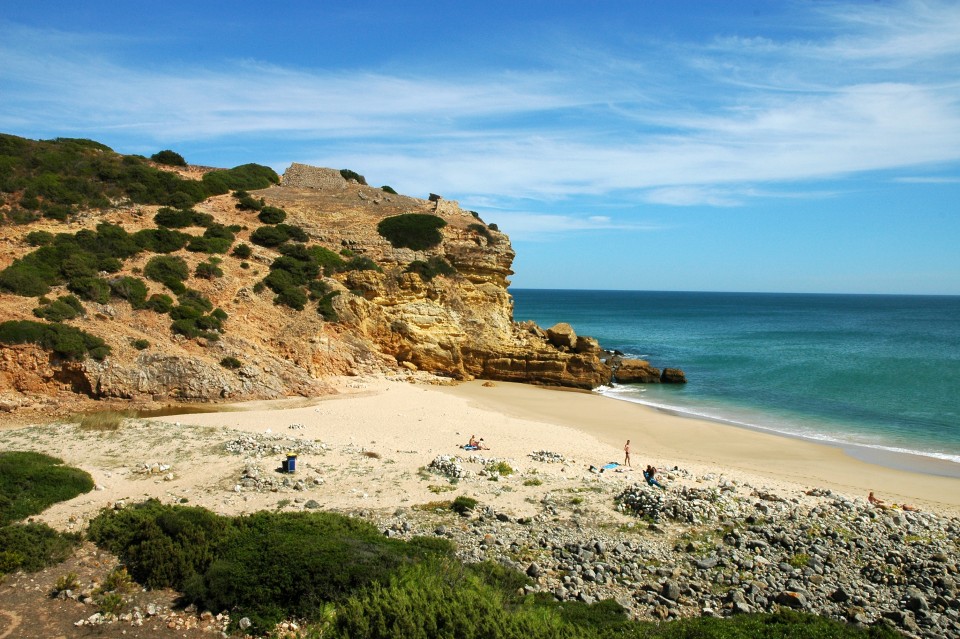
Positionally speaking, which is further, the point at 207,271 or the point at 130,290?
the point at 207,271

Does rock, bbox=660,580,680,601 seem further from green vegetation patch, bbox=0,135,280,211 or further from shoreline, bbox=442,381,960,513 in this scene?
green vegetation patch, bbox=0,135,280,211

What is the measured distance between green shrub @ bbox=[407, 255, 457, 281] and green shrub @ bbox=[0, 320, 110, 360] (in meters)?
16.2

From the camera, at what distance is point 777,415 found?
28578mm

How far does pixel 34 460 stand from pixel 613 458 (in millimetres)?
15986

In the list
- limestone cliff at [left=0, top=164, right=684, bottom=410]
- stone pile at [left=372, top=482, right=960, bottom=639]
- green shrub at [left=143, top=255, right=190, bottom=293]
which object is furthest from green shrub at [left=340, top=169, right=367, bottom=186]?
stone pile at [left=372, top=482, right=960, bottom=639]

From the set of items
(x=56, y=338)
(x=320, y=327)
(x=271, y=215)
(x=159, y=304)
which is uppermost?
(x=271, y=215)

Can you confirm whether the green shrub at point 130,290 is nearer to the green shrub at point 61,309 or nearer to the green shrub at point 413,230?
the green shrub at point 61,309

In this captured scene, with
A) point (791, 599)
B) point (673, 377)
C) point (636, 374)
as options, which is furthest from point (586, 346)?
point (791, 599)

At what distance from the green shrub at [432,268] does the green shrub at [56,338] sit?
1624 cm

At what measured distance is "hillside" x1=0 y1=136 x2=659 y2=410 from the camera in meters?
23.0

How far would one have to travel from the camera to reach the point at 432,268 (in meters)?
35.2

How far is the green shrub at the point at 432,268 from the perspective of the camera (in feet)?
114

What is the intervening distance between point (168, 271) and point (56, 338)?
741 cm

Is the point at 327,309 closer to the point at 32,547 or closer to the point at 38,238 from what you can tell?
the point at 38,238
